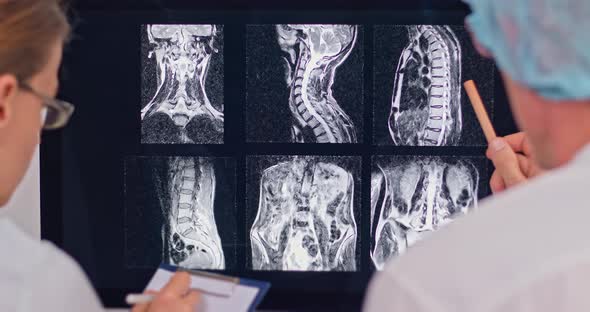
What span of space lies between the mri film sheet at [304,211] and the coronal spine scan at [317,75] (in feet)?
0.21

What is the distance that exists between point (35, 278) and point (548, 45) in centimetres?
62

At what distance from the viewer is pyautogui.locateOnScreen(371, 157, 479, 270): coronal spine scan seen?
5.05 feet

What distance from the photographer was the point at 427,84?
1.53 metres

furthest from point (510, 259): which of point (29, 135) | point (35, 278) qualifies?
point (29, 135)

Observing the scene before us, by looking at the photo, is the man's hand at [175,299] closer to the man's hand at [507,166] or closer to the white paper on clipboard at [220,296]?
the white paper on clipboard at [220,296]

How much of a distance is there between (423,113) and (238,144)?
39cm

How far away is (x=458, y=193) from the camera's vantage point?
1541 millimetres

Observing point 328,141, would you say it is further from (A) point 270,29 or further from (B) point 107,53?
(B) point 107,53

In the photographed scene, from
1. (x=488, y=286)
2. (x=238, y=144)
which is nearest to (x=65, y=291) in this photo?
(x=488, y=286)

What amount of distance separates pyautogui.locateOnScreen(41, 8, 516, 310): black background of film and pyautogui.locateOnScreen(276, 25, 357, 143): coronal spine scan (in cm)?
2

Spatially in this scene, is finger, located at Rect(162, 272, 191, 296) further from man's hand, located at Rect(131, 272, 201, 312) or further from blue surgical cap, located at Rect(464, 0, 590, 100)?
blue surgical cap, located at Rect(464, 0, 590, 100)

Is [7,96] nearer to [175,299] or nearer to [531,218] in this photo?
[175,299]

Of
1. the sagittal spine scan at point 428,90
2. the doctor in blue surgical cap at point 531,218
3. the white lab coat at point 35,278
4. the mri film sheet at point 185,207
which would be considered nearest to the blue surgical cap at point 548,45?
the doctor in blue surgical cap at point 531,218

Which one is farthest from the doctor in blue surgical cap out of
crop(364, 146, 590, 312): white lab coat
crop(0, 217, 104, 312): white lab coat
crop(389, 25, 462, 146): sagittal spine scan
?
crop(389, 25, 462, 146): sagittal spine scan
